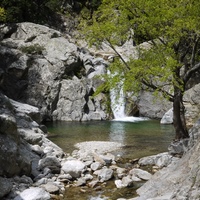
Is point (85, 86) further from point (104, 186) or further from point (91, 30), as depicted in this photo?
point (104, 186)

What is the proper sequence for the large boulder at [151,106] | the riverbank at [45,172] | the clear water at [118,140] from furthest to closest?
1. the large boulder at [151,106]
2. the clear water at [118,140]
3. the riverbank at [45,172]

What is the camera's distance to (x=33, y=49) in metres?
40.4

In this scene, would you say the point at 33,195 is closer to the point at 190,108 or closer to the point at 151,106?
Result: the point at 190,108

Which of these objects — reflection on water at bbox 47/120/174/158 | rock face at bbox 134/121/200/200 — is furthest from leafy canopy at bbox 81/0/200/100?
rock face at bbox 134/121/200/200

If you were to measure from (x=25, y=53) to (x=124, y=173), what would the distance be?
96.2 feet

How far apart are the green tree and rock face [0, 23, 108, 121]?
64.1 feet

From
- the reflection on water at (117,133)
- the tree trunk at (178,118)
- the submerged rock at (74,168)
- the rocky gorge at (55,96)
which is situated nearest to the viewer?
the submerged rock at (74,168)

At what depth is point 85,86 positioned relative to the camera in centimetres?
4016

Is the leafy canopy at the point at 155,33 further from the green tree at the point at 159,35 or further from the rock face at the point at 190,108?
the rock face at the point at 190,108

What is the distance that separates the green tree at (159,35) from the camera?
54.0 feet

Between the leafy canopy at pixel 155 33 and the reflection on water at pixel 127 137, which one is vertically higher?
the leafy canopy at pixel 155 33

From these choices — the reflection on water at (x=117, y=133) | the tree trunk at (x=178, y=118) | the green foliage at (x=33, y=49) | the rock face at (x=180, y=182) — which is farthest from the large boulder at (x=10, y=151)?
the green foliage at (x=33, y=49)

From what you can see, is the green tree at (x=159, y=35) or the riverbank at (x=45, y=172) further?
the green tree at (x=159, y=35)

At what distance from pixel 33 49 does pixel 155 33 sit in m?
25.4
